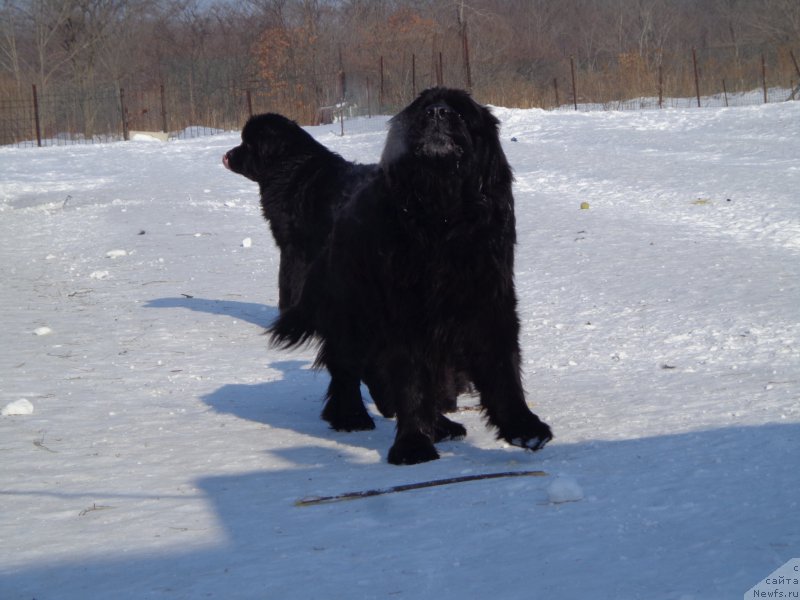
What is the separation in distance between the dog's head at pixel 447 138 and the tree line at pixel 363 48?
20922mm

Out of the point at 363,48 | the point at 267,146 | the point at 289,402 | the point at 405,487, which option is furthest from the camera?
the point at 363,48

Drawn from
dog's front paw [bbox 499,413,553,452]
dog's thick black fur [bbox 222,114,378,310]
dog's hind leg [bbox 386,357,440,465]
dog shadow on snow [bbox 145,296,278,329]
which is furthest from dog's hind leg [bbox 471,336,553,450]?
dog shadow on snow [bbox 145,296,278,329]

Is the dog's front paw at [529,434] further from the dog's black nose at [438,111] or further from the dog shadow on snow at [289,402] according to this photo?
the dog's black nose at [438,111]

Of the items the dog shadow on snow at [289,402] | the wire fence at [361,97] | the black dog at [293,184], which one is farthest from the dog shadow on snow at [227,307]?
the wire fence at [361,97]

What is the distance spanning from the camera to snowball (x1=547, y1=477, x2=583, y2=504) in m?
3.07

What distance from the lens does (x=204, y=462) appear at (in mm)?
4094

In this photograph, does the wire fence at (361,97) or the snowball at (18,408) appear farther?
the wire fence at (361,97)

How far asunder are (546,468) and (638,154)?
1229 centimetres

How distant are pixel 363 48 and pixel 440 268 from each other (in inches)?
1352

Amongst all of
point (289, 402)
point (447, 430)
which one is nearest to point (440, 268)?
point (447, 430)

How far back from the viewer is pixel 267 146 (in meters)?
8.06

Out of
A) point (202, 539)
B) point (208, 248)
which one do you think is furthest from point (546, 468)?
point (208, 248)

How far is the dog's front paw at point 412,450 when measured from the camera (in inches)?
154

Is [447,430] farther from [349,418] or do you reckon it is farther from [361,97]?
[361,97]
